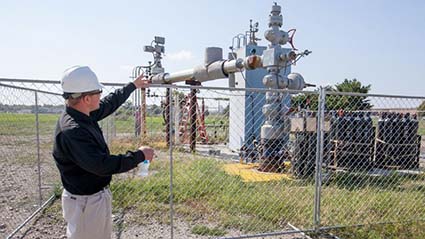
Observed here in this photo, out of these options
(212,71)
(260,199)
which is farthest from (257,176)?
(212,71)

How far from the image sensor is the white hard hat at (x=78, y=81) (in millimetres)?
2178

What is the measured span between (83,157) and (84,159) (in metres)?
0.01

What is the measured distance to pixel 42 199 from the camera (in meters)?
5.04

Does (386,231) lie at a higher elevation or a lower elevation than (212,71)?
lower

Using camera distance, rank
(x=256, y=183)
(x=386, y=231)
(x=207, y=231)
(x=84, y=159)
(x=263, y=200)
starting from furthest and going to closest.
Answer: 1. (x=256, y=183)
2. (x=263, y=200)
3. (x=386, y=231)
4. (x=207, y=231)
5. (x=84, y=159)

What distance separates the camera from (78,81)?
2.18 meters

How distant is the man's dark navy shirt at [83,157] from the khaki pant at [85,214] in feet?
0.17

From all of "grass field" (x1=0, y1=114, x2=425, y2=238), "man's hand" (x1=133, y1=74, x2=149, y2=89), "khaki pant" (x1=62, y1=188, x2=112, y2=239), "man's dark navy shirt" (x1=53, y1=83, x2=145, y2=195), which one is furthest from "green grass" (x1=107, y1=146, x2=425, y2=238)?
"man's dark navy shirt" (x1=53, y1=83, x2=145, y2=195)

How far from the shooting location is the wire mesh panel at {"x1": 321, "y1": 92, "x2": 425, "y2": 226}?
535cm

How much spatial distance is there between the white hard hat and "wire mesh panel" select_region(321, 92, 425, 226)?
4.04m

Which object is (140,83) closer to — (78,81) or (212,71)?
(78,81)

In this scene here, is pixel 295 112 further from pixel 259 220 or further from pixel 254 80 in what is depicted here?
pixel 259 220

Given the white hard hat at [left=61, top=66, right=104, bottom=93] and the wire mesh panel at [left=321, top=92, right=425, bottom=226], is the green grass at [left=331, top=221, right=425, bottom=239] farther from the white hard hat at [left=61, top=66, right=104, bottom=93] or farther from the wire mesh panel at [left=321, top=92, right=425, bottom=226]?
the white hard hat at [left=61, top=66, right=104, bottom=93]

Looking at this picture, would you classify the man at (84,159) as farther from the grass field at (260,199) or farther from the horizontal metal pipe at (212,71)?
the horizontal metal pipe at (212,71)
